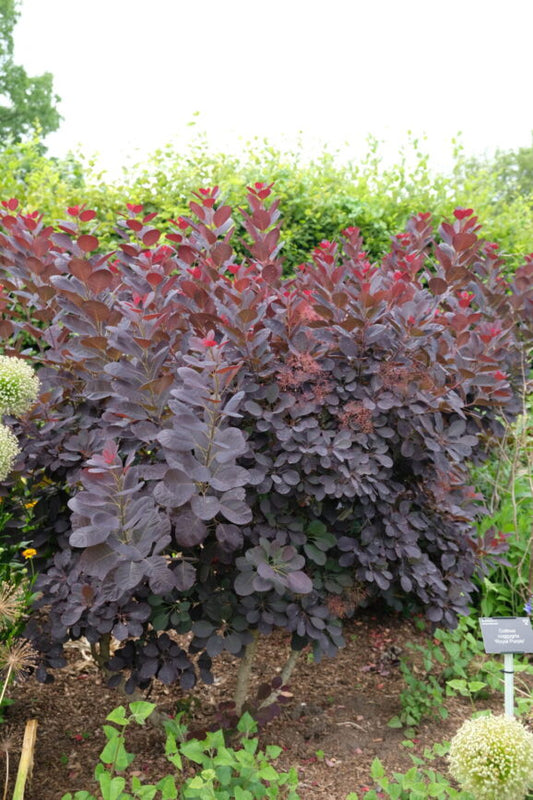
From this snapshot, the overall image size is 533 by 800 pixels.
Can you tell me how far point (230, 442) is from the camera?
6.39ft

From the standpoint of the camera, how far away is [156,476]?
6.78ft

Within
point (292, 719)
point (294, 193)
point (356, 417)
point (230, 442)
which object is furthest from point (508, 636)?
point (294, 193)

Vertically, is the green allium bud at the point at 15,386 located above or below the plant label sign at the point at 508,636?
above

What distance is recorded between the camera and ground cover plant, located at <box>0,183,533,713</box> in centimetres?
199

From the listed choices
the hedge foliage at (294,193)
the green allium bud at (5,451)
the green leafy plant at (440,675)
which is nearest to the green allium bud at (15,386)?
the green allium bud at (5,451)

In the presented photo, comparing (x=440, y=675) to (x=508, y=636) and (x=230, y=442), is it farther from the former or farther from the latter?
(x=230, y=442)

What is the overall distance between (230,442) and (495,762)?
1.14m

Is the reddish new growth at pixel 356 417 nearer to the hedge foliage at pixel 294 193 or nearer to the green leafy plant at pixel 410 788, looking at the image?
the green leafy plant at pixel 410 788

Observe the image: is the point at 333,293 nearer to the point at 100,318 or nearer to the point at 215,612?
the point at 100,318

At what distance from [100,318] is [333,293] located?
77cm

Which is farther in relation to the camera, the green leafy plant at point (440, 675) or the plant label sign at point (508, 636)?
the green leafy plant at point (440, 675)

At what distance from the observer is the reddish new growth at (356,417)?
2.38 metres

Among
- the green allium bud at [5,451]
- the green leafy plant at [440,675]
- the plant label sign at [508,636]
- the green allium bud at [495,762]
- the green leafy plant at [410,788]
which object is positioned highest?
the green allium bud at [5,451]

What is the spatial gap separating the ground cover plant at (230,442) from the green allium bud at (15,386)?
0.15 m
